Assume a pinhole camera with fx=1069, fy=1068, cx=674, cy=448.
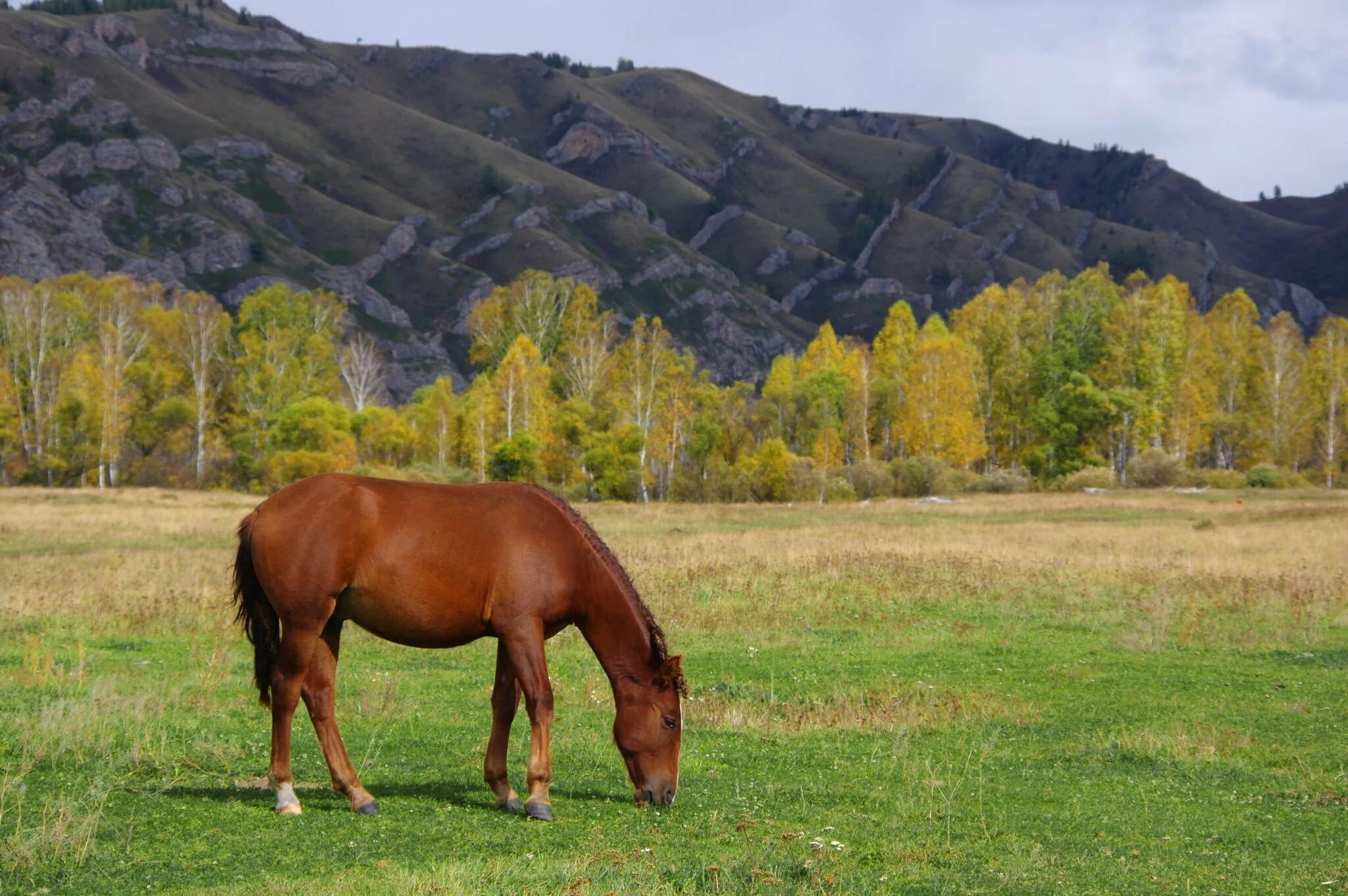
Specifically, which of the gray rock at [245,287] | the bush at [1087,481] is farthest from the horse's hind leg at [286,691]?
the gray rock at [245,287]

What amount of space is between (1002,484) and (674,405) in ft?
70.6

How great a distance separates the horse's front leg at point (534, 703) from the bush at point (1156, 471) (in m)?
65.2

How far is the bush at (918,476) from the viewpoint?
218ft

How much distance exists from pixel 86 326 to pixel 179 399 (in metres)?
13.7

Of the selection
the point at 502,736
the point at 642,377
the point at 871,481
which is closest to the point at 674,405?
the point at 642,377

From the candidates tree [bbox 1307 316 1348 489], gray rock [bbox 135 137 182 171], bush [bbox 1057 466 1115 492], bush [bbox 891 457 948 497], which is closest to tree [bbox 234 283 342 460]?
bush [bbox 891 457 948 497]

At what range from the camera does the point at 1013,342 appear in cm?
8088

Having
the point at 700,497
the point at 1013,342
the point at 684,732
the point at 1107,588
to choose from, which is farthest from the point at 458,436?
the point at 684,732

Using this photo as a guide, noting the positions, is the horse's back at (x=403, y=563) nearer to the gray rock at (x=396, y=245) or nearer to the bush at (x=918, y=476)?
the bush at (x=918, y=476)

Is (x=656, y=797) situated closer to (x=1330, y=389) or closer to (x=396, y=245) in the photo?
(x=1330, y=389)

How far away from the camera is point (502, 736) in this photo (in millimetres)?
8430

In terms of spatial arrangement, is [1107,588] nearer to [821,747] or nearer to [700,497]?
[821,747]

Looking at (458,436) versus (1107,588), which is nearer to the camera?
(1107,588)

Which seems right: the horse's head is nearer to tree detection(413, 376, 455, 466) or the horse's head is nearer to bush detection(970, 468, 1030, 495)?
bush detection(970, 468, 1030, 495)
